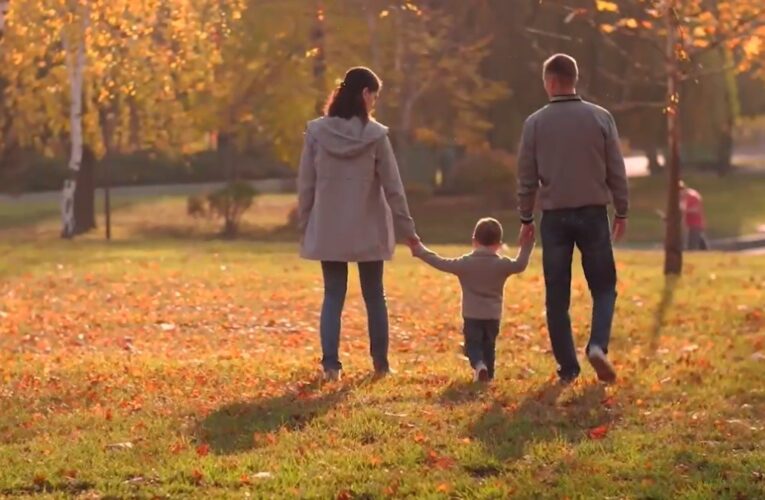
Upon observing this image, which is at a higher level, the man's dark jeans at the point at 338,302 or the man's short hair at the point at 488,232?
the man's short hair at the point at 488,232

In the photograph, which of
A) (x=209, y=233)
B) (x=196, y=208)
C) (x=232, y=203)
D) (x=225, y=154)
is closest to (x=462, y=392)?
(x=232, y=203)

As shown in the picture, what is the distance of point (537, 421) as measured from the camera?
7.23m

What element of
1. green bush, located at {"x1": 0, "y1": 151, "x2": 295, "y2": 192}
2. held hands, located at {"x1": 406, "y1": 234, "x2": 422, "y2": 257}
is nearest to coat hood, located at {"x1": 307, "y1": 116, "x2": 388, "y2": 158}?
held hands, located at {"x1": 406, "y1": 234, "x2": 422, "y2": 257}

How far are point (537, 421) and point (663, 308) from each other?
7.81m

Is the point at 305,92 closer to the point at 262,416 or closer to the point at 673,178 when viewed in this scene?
the point at 673,178

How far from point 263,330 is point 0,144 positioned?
1028 inches

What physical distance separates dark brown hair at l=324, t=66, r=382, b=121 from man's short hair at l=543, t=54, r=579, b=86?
101 centimetres

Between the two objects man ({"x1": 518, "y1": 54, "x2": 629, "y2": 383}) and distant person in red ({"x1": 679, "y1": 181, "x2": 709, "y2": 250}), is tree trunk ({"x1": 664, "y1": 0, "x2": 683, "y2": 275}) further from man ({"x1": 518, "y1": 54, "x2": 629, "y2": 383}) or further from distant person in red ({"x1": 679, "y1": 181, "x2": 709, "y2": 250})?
distant person in red ({"x1": 679, "y1": 181, "x2": 709, "y2": 250})

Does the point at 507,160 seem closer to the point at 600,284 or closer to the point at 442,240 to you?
the point at 442,240

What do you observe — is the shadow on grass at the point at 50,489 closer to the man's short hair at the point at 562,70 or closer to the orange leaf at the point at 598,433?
the orange leaf at the point at 598,433

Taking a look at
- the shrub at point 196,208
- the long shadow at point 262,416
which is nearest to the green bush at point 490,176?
the shrub at point 196,208

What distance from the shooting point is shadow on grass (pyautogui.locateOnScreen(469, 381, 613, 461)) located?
22.1 ft

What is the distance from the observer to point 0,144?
38469 millimetres

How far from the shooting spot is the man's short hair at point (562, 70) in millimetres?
8336
